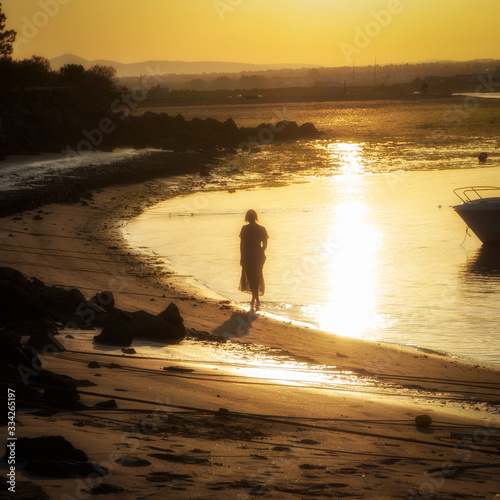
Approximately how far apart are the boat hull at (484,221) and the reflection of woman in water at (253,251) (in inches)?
332

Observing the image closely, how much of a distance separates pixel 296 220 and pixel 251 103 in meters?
89.4

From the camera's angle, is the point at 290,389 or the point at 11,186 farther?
the point at 11,186

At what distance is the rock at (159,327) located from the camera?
10102mm

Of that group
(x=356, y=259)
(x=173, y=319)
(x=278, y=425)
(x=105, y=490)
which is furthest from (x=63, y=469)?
(x=356, y=259)

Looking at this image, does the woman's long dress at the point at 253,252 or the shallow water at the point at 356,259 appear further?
the woman's long dress at the point at 253,252

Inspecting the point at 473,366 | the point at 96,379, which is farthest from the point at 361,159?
the point at 96,379

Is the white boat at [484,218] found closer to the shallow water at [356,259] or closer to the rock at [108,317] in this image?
the shallow water at [356,259]

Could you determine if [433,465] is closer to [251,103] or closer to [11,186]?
[11,186]

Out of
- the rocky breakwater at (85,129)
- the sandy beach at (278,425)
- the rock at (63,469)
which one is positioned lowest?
the sandy beach at (278,425)

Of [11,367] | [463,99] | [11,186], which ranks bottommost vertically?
[11,367]

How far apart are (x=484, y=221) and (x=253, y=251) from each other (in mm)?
8693

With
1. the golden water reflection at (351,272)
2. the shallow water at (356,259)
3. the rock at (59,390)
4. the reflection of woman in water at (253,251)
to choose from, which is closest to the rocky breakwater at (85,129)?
the shallow water at (356,259)

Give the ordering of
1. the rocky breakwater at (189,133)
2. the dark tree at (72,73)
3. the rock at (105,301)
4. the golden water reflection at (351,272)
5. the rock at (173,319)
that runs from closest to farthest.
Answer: the rock at (173,319) < the rock at (105,301) < the golden water reflection at (351,272) < the rocky breakwater at (189,133) < the dark tree at (72,73)

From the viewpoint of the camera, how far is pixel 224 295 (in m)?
14.0
